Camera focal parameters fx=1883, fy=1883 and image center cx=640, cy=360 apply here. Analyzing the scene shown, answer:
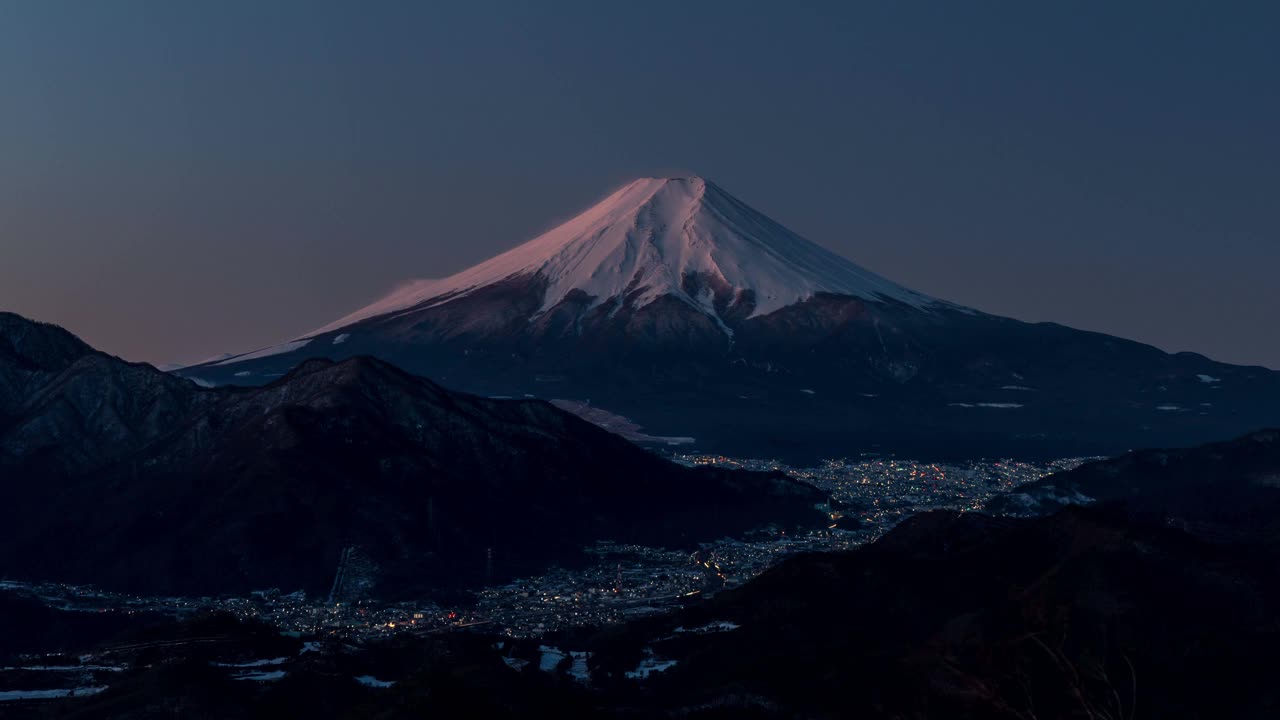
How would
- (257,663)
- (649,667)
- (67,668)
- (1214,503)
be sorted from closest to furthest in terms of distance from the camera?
(257,663)
(67,668)
(649,667)
(1214,503)

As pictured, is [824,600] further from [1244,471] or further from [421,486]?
[1244,471]

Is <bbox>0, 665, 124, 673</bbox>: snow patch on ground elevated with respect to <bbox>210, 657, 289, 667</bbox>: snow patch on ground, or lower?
lower

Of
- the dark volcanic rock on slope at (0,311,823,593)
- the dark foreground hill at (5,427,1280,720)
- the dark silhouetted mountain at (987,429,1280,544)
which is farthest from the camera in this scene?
the dark volcanic rock on slope at (0,311,823,593)

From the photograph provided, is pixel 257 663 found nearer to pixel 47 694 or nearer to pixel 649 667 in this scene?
pixel 47 694

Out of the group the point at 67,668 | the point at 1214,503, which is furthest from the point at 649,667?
the point at 1214,503

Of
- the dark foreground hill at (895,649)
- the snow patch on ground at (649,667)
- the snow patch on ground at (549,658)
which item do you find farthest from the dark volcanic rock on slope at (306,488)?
the snow patch on ground at (649,667)

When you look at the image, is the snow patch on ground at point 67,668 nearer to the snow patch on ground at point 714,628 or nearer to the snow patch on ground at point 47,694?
the snow patch on ground at point 47,694

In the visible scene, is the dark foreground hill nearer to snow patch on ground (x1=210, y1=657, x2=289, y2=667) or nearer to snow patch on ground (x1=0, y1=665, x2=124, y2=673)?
snow patch on ground (x1=210, y1=657, x2=289, y2=667)

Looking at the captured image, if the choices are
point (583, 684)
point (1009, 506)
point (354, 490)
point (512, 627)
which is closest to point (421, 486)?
point (354, 490)

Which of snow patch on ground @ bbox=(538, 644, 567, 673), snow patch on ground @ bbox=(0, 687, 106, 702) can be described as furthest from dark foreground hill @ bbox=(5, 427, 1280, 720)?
snow patch on ground @ bbox=(0, 687, 106, 702)
